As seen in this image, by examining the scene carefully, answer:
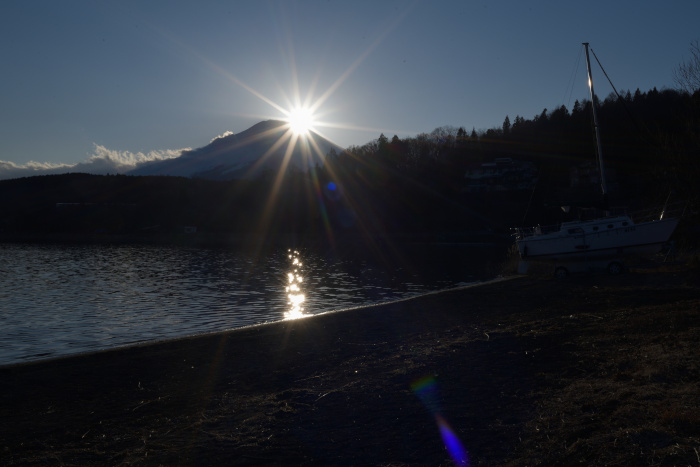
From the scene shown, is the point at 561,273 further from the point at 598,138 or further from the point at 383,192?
the point at 383,192

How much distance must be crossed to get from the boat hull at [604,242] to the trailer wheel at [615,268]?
3.46 ft

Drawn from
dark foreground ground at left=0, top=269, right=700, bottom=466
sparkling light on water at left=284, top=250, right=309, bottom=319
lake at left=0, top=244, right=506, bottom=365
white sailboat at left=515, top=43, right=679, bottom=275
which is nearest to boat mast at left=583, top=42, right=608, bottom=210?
white sailboat at left=515, top=43, right=679, bottom=275

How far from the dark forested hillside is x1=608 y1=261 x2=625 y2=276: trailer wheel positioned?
6828 centimetres

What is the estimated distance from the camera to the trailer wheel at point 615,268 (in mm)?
26531

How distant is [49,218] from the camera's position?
133 metres

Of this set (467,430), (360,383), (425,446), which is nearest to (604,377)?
(467,430)

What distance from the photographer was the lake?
17.8 m

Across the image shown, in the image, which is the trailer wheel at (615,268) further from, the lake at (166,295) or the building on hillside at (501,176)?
the building on hillside at (501,176)

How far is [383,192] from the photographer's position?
131 m

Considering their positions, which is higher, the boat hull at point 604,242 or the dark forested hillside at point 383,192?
the dark forested hillside at point 383,192

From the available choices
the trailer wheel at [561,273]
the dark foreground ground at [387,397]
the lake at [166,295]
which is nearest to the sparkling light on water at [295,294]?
the lake at [166,295]

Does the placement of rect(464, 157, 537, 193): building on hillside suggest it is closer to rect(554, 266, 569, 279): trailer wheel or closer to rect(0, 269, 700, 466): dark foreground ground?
rect(554, 266, 569, 279): trailer wheel

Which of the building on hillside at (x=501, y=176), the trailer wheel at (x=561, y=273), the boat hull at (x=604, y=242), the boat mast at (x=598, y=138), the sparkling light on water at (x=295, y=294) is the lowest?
the sparkling light on water at (x=295, y=294)

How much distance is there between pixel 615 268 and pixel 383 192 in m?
105
